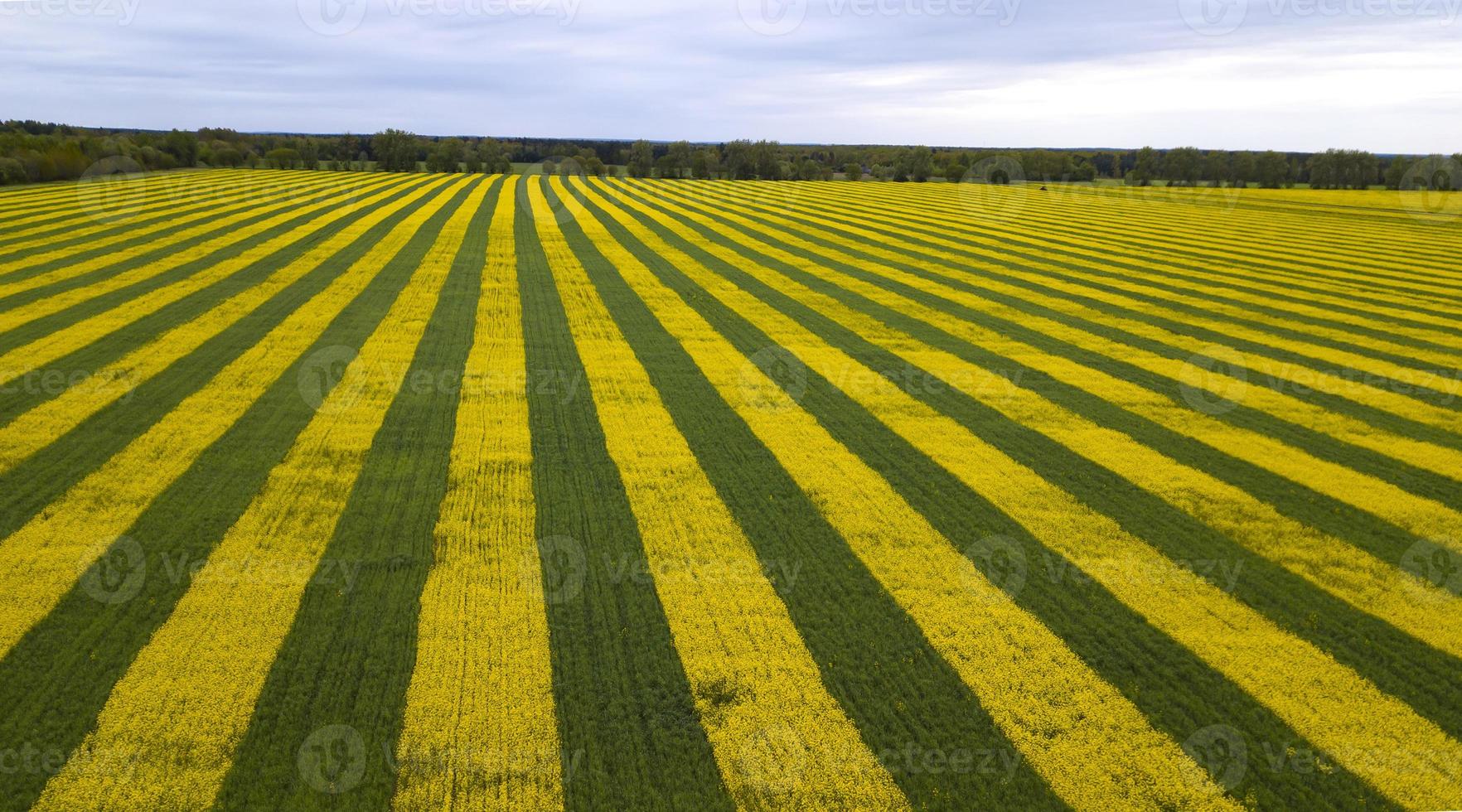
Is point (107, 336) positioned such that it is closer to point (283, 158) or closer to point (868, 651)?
point (868, 651)

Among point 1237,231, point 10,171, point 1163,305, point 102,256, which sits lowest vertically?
point 1163,305

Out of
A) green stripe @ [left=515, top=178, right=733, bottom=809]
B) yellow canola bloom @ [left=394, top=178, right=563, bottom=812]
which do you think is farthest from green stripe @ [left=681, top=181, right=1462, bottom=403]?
yellow canola bloom @ [left=394, top=178, right=563, bottom=812]

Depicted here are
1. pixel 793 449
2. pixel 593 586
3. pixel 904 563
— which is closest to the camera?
pixel 593 586

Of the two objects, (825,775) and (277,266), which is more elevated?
(277,266)

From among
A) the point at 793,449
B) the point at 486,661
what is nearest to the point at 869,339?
the point at 793,449

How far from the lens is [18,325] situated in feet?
61.0

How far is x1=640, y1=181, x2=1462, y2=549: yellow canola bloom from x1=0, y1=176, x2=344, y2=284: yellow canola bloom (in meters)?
29.8

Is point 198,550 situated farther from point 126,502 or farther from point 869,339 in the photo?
point 869,339

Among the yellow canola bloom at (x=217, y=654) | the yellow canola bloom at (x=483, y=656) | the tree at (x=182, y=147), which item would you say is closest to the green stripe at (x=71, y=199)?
the tree at (x=182, y=147)

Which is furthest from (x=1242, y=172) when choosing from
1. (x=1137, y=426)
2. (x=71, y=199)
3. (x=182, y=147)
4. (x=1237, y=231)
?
(x=182, y=147)

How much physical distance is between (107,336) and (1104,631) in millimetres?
22033

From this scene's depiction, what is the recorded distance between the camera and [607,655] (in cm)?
769

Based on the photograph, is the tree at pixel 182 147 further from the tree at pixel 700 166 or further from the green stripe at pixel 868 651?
the green stripe at pixel 868 651

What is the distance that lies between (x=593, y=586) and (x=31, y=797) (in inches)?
195
